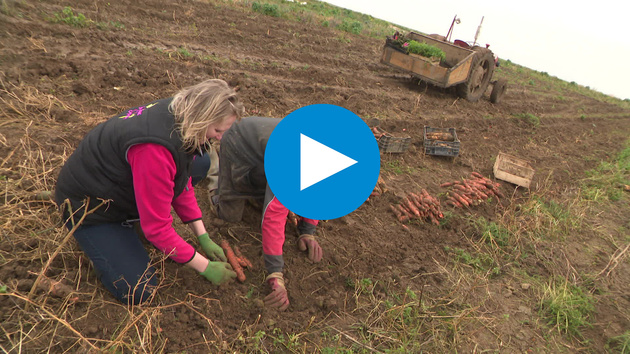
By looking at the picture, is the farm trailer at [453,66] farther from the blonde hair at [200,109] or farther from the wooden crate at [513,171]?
the blonde hair at [200,109]

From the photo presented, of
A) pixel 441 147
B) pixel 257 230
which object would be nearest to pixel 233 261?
pixel 257 230

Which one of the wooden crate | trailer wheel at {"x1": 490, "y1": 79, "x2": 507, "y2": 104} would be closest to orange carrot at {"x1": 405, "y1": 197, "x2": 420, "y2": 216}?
the wooden crate

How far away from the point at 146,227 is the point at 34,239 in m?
1.09

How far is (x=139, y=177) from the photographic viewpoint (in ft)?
6.32

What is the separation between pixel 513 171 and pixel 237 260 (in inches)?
191

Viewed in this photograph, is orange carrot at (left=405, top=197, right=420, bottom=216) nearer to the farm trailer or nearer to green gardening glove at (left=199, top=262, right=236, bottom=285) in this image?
green gardening glove at (left=199, top=262, right=236, bottom=285)

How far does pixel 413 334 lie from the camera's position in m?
2.45

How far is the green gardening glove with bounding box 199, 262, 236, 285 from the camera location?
8.05ft

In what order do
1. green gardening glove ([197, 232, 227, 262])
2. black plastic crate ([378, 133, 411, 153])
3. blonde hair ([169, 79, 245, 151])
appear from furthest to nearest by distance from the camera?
black plastic crate ([378, 133, 411, 153]) → green gardening glove ([197, 232, 227, 262]) → blonde hair ([169, 79, 245, 151])

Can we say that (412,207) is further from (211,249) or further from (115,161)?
(115,161)

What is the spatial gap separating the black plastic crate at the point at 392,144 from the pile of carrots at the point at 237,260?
10.1 ft

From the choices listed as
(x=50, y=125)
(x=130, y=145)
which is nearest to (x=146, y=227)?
(x=130, y=145)

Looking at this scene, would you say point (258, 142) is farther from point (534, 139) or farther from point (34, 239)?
point (534, 139)
